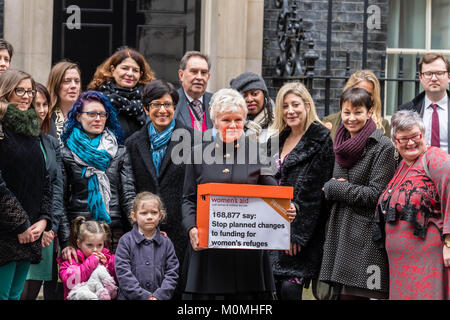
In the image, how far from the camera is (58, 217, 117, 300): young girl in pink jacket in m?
6.14

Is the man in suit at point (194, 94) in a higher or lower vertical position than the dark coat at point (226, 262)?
higher

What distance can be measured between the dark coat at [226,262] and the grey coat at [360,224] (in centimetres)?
73

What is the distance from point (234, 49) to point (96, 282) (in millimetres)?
4468

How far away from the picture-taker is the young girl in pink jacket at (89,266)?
614cm

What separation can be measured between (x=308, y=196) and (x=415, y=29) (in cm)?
505

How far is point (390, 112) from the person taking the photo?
35.0ft

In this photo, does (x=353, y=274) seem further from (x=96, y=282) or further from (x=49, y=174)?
(x=49, y=174)

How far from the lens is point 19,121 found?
6.10 metres

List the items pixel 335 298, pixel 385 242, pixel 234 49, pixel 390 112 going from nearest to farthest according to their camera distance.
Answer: pixel 385 242 → pixel 335 298 → pixel 234 49 → pixel 390 112

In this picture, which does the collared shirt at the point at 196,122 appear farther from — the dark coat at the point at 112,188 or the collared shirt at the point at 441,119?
the collared shirt at the point at 441,119

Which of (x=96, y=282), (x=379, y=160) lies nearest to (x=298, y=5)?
(x=379, y=160)

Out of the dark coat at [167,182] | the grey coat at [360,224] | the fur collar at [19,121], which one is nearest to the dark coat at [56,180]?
the fur collar at [19,121]

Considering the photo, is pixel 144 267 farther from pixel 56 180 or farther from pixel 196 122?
pixel 196 122

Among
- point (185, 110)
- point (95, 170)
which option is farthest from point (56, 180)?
point (185, 110)
